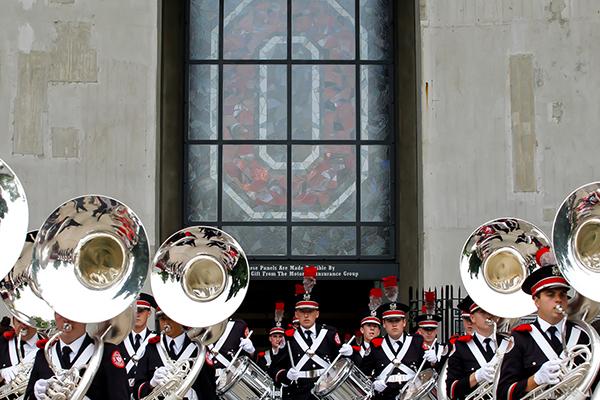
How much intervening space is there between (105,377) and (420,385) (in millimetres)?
6461

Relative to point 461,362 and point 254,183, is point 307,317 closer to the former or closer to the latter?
point 461,362

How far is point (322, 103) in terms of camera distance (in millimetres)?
22797

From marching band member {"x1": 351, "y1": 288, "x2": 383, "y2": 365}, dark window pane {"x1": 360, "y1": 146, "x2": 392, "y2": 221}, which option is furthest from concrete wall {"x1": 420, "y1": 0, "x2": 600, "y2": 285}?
marching band member {"x1": 351, "y1": 288, "x2": 383, "y2": 365}

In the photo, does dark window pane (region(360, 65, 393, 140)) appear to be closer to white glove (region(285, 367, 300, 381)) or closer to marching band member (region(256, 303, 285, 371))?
marching band member (region(256, 303, 285, 371))

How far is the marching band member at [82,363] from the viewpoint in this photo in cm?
772

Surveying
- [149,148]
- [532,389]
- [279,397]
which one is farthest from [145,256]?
[149,148]

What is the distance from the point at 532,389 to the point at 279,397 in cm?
788

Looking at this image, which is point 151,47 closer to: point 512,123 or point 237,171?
point 237,171

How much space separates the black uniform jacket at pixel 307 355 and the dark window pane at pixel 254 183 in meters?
7.81

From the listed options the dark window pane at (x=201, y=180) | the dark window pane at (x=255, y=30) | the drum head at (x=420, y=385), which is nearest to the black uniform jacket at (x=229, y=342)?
the drum head at (x=420, y=385)

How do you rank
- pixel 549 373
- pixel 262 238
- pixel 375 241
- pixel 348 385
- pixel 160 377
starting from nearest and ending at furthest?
pixel 549 373
pixel 160 377
pixel 348 385
pixel 262 238
pixel 375 241

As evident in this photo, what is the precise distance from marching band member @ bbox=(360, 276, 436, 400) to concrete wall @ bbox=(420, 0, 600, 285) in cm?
572

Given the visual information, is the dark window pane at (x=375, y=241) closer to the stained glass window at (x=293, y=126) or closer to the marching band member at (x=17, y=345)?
the stained glass window at (x=293, y=126)

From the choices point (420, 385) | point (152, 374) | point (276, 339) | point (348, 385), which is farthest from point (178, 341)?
point (276, 339)
